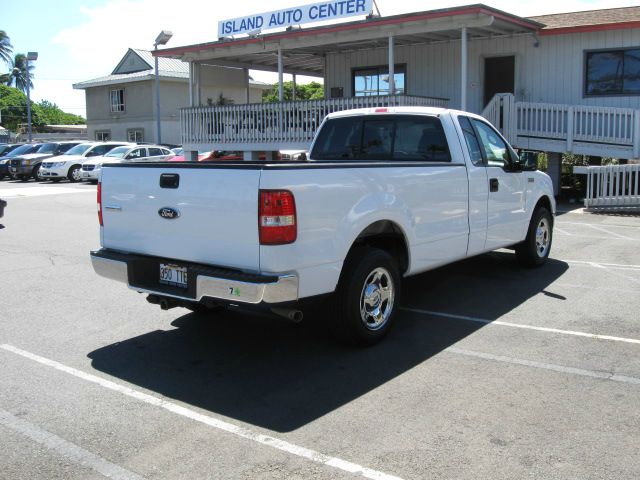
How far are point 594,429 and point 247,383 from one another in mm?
2313

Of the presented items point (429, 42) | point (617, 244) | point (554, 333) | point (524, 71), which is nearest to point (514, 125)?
point (524, 71)

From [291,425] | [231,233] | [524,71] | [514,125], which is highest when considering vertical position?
→ [524,71]

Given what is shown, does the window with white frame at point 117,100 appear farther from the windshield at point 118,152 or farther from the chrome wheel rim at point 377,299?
the chrome wheel rim at point 377,299

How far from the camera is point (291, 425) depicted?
421cm

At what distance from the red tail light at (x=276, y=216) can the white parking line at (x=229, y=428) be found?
122 cm

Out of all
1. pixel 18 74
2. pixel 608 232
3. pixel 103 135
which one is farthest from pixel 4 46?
pixel 608 232

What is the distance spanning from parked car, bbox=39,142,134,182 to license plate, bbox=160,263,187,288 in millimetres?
23565

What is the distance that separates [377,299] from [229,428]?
1.96 metres

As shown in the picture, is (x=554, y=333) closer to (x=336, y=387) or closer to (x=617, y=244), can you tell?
(x=336, y=387)

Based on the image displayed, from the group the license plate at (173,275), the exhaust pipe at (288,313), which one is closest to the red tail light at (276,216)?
the exhaust pipe at (288,313)

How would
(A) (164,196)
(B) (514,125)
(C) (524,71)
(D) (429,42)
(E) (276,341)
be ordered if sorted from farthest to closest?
(D) (429,42)
(C) (524,71)
(B) (514,125)
(E) (276,341)
(A) (164,196)

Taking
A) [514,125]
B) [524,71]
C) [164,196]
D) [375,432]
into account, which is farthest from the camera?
[524,71]

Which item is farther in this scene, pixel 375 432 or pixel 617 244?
pixel 617 244

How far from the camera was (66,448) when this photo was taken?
390cm
